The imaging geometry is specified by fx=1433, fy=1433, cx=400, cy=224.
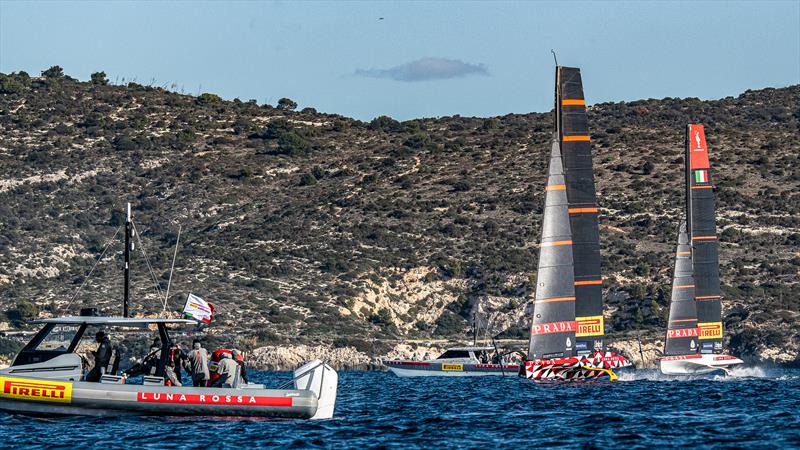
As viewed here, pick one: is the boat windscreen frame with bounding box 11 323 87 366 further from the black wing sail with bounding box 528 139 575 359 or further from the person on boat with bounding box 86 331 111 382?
the black wing sail with bounding box 528 139 575 359

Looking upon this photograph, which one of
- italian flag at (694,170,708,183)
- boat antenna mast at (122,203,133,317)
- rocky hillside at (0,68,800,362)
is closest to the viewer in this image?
boat antenna mast at (122,203,133,317)

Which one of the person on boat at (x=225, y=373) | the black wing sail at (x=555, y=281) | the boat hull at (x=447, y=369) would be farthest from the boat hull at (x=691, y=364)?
the person on boat at (x=225, y=373)

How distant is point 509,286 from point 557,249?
46.3 meters

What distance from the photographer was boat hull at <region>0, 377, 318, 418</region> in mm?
32250

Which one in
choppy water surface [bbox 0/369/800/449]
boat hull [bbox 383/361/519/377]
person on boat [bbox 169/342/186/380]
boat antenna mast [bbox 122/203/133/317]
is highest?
boat antenna mast [bbox 122/203/133/317]

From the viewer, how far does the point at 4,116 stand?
13675cm

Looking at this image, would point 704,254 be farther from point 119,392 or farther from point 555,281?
point 119,392

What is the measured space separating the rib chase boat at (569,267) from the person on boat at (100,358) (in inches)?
886

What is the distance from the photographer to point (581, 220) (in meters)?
56.5

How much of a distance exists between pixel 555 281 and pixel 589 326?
4.87 meters

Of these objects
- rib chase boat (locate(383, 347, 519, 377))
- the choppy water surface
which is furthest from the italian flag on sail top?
rib chase boat (locate(383, 347, 519, 377))

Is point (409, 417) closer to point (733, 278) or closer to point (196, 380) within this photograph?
point (196, 380)

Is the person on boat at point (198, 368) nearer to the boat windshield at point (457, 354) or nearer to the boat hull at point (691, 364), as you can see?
the boat hull at point (691, 364)

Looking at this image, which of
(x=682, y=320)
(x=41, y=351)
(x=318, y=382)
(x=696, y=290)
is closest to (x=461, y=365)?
(x=682, y=320)
